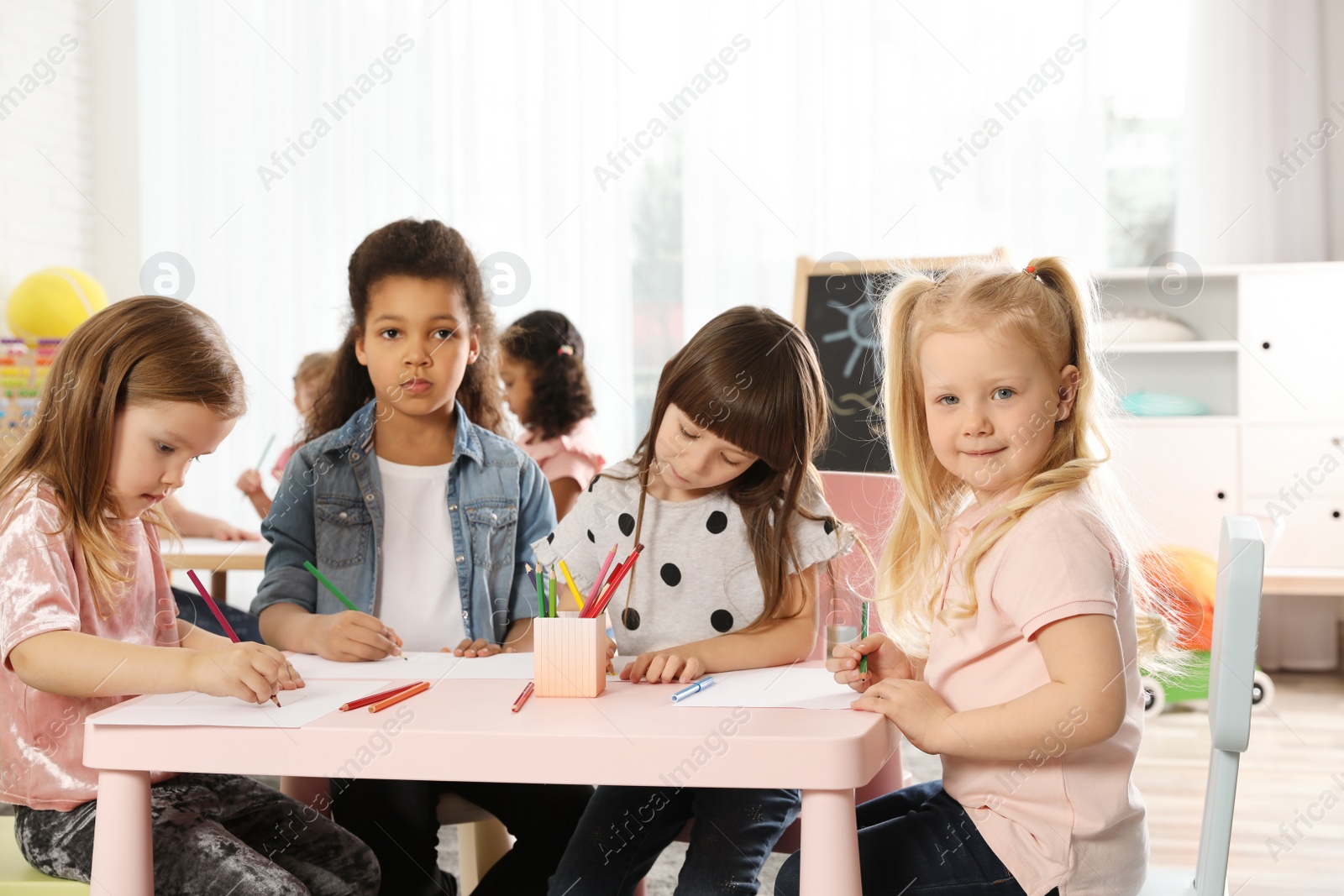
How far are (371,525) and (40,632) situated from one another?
1.78ft

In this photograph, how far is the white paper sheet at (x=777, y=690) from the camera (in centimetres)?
101

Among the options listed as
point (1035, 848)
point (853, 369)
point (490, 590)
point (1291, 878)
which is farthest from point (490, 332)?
point (1291, 878)

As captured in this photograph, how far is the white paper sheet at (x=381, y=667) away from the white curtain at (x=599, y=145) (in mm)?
2953

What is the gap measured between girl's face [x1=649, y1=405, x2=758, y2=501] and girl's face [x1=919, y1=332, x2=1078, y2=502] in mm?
305

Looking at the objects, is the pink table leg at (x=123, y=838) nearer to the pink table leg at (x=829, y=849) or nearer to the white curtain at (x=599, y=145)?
the pink table leg at (x=829, y=849)

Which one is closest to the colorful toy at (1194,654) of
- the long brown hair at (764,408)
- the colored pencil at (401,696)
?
the long brown hair at (764,408)

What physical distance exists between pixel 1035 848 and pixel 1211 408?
3.21m

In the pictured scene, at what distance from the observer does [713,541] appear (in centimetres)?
140

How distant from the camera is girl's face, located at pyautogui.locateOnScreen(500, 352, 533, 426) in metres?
2.87

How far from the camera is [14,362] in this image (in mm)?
3746

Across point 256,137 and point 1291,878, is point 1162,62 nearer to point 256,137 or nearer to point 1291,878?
point 1291,878

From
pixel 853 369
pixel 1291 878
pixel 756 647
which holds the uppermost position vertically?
pixel 853 369

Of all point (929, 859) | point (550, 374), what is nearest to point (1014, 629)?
point (929, 859)

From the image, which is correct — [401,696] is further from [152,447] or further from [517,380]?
[517,380]
